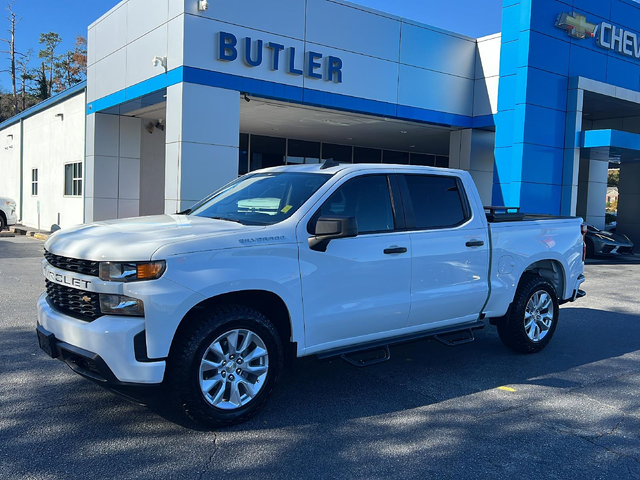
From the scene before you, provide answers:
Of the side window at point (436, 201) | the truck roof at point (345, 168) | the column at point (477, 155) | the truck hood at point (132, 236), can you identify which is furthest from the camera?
the column at point (477, 155)

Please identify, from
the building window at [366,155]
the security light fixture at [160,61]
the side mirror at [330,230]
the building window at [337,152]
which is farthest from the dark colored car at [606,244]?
the side mirror at [330,230]

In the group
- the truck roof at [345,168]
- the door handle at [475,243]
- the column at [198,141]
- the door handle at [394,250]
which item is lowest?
the door handle at [394,250]

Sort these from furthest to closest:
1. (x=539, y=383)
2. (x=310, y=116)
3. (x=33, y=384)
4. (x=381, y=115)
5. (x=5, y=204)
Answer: (x=5, y=204)
(x=310, y=116)
(x=381, y=115)
(x=539, y=383)
(x=33, y=384)

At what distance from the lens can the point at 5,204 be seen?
69.3 ft

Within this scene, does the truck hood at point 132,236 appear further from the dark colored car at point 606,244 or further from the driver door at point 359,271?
the dark colored car at point 606,244

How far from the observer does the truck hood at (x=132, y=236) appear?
389 cm

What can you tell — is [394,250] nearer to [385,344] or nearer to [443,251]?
[443,251]

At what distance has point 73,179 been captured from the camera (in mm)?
20422

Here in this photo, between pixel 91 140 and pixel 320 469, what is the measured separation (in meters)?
16.2

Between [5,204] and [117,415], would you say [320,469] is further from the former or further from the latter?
[5,204]

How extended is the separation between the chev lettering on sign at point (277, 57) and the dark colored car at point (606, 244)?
9.43m

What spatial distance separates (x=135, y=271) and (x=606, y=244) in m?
17.2

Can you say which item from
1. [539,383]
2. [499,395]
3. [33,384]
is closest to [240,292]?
[33,384]

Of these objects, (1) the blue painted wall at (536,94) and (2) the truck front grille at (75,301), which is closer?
(2) the truck front grille at (75,301)
